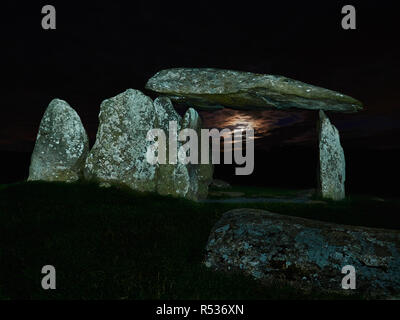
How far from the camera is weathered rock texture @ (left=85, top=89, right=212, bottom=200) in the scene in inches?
599

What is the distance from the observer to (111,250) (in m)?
7.18

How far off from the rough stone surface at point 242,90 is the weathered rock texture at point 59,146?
449 centimetres

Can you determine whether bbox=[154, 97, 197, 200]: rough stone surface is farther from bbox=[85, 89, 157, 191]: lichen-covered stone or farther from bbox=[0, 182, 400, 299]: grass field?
bbox=[0, 182, 400, 299]: grass field

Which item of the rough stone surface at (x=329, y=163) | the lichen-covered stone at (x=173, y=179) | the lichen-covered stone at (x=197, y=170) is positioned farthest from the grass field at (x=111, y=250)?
the rough stone surface at (x=329, y=163)

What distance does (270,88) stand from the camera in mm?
16547

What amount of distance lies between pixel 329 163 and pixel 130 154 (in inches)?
436

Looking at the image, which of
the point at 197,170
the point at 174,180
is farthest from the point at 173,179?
the point at 197,170

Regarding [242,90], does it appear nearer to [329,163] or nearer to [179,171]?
[179,171]

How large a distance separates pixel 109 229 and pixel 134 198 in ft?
17.0

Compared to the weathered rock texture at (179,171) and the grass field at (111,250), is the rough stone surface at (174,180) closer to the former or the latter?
the weathered rock texture at (179,171)

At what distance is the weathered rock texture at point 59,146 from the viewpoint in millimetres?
15430

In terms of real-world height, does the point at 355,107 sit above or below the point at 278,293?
above
